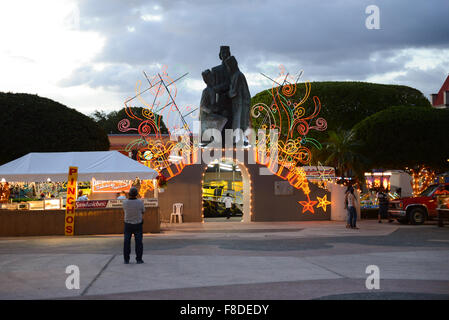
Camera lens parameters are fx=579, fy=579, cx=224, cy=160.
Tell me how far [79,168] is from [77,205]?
57.6 inches

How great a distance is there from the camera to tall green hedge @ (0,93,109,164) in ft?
95.0

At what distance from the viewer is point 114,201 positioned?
71.1ft

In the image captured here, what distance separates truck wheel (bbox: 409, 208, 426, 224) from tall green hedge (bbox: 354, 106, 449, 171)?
Answer: 571 centimetres

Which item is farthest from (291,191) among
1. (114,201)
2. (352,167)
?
(114,201)

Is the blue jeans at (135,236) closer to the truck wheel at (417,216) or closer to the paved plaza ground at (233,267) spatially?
the paved plaza ground at (233,267)

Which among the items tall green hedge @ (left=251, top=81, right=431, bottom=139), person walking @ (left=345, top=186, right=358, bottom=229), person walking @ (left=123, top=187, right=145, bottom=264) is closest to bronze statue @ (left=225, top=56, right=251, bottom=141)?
person walking @ (left=345, top=186, right=358, bottom=229)

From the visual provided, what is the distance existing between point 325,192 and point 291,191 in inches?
68.3

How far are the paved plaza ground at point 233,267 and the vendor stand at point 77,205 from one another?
122cm

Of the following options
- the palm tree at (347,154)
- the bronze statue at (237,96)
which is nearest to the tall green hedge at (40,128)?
the bronze statue at (237,96)

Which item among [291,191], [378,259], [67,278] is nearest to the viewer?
[67,278]

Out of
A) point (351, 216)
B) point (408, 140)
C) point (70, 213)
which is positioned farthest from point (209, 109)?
point (408, 140)

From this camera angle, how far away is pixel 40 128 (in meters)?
29.8

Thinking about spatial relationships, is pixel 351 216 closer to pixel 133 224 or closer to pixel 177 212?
pixel 177 212
